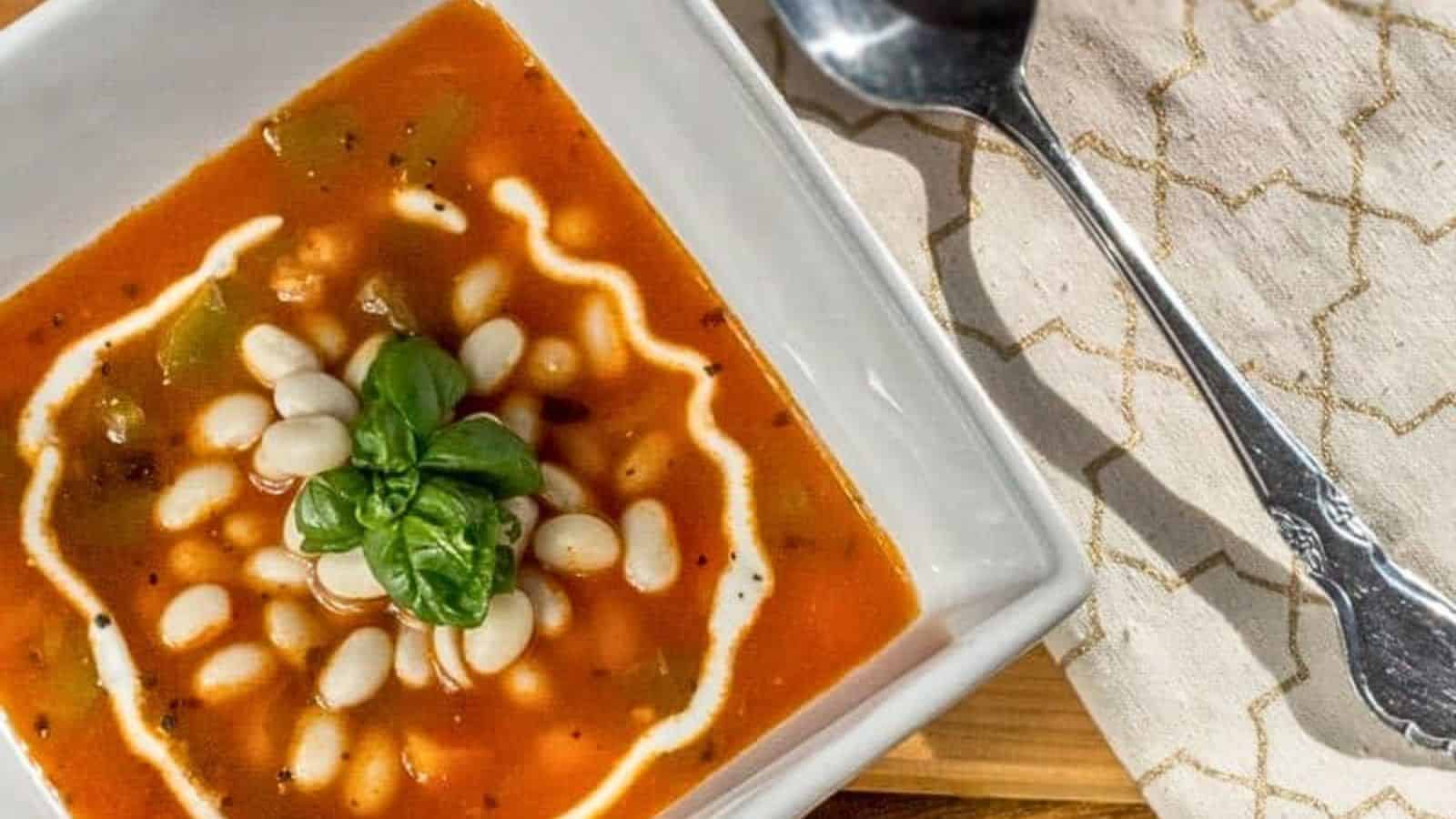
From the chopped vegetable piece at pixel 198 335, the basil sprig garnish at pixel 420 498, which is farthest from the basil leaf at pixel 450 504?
the chopped vegetable piece at pixel 198 335

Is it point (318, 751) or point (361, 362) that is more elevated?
point (361, 362)

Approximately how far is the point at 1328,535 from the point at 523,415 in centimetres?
54

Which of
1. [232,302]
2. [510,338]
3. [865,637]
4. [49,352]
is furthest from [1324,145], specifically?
[49,352]

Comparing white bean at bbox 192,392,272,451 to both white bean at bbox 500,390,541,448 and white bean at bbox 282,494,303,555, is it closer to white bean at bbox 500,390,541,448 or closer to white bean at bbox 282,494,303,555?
white bean at bbox 282,494,303,555

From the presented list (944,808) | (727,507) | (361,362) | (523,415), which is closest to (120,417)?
(361,362)

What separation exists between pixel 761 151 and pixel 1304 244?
39cm

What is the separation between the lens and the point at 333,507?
3.37 feet

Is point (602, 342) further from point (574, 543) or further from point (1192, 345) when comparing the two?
point (1192, 345)

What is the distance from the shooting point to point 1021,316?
1.17 metres

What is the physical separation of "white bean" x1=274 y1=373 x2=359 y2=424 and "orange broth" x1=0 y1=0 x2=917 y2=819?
0.16 ft

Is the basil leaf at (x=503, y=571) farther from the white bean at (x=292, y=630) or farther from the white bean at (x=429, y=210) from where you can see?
the white bean at (x=429, y=210)

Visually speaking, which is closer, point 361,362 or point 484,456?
point 484,456

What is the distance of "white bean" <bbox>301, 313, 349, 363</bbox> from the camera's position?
114 cm

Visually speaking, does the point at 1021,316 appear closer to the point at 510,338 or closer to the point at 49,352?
the point at 510,338
